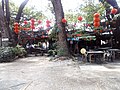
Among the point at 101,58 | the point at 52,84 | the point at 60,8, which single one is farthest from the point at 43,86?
the point at 60,8

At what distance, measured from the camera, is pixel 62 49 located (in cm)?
1398

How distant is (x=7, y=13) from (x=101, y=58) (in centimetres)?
1042

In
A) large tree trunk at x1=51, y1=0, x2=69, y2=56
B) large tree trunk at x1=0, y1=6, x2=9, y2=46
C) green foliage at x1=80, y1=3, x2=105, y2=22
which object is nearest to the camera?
large tree trunk at x1=51, y1=0, x2=69, y2=56

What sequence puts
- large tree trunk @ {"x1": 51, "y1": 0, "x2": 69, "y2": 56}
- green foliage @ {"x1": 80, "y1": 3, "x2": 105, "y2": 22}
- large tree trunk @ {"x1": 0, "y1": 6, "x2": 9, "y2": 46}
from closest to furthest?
large tree trunk @ {"x1": 51, "y1": 0, "x2": 69, "y2": 56} → large tree trunk @ {"x1": 0, "y1": 6, "x2": 9, "y2": 46} → green foliage @ {"x1": 80, "y1": 3, "x2": 105, "y2": 22}

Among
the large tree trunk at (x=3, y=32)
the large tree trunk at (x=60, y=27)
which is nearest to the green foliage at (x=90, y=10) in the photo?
the large tree trunk at (x=60, y=27)

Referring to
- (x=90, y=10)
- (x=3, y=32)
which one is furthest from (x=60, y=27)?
(x=3, y=32)

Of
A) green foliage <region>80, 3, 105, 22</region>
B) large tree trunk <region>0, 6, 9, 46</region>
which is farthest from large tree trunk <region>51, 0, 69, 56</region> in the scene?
large tree trunk <region>0, 6, 9, 46</region>

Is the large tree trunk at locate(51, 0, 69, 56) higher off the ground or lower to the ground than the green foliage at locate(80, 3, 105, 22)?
lower

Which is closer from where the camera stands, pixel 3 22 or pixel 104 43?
pixel 3 22

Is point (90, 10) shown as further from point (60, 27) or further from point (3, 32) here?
point (3, 32)

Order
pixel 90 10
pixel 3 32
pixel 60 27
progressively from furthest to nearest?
pixel 90 10 < pixel 3 32 < pixel 60 27

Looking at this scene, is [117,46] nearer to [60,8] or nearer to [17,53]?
[60,8]

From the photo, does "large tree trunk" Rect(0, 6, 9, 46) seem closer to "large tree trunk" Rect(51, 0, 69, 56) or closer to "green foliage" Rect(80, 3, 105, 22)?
"large tree trunk" Rect(51, 0, 69, 56)

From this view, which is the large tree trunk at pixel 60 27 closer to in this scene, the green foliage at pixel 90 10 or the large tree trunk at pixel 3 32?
the green foliage at pixel 90 10
